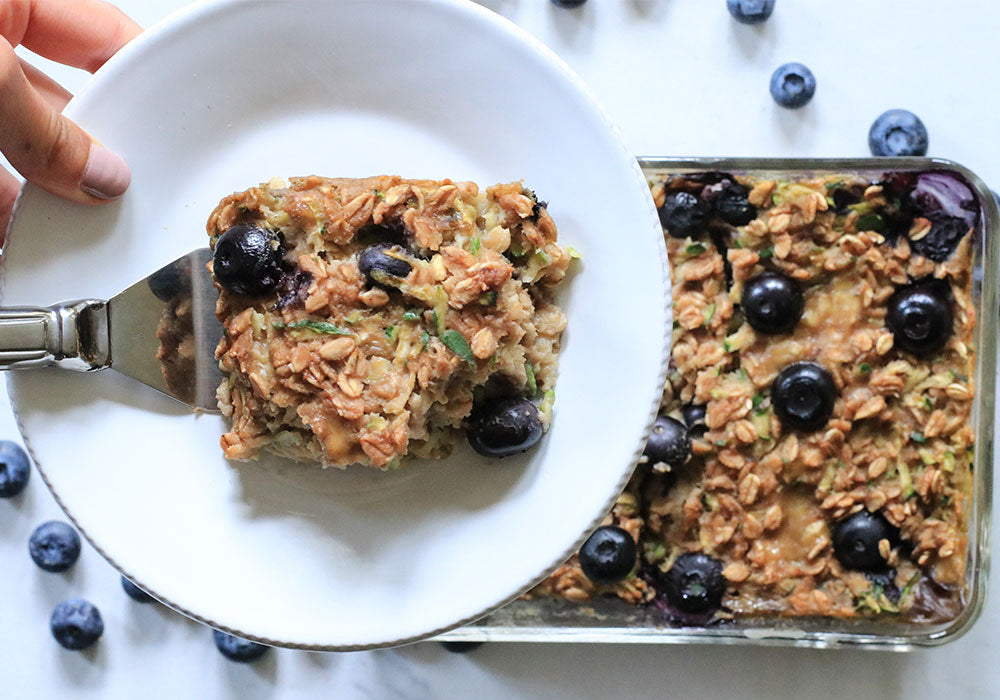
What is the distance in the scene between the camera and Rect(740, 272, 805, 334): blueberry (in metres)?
2.15

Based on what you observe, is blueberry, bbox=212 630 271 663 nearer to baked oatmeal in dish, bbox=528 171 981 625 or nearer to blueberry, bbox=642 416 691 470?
baked oatmeal in dish, bbox=528 171 981 625

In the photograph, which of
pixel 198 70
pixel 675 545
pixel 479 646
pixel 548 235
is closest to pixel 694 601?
pixel 675 545

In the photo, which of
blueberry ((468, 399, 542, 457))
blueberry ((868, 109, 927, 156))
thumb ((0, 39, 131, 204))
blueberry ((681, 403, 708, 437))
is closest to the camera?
thumb ((0, 39, 131, 204))

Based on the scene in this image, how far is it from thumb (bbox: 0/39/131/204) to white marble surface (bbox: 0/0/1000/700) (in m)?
0.81

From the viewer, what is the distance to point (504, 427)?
179 cm

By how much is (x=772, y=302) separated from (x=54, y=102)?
1751 mm

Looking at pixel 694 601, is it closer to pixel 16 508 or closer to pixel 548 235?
pixel 548 235

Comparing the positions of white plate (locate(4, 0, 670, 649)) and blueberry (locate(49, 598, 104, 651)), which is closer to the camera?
white plate (locate(4, 0, 670, 649))

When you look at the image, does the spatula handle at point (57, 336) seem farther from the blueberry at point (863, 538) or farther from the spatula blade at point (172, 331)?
the blueberry at point (863, 538)

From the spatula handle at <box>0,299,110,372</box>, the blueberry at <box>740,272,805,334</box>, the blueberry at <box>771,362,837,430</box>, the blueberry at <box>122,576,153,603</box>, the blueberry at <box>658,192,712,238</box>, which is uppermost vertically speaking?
the blueberry at <box>658,192,712,238</box>


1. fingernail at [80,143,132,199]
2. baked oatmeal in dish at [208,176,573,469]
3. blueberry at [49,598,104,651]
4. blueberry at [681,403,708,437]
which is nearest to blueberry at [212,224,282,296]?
baked oatmeal in dish at [208,176,573,469]

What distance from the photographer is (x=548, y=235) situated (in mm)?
1827

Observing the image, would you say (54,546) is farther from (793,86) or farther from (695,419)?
(793,86)

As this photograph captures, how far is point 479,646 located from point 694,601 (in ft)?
1.94
